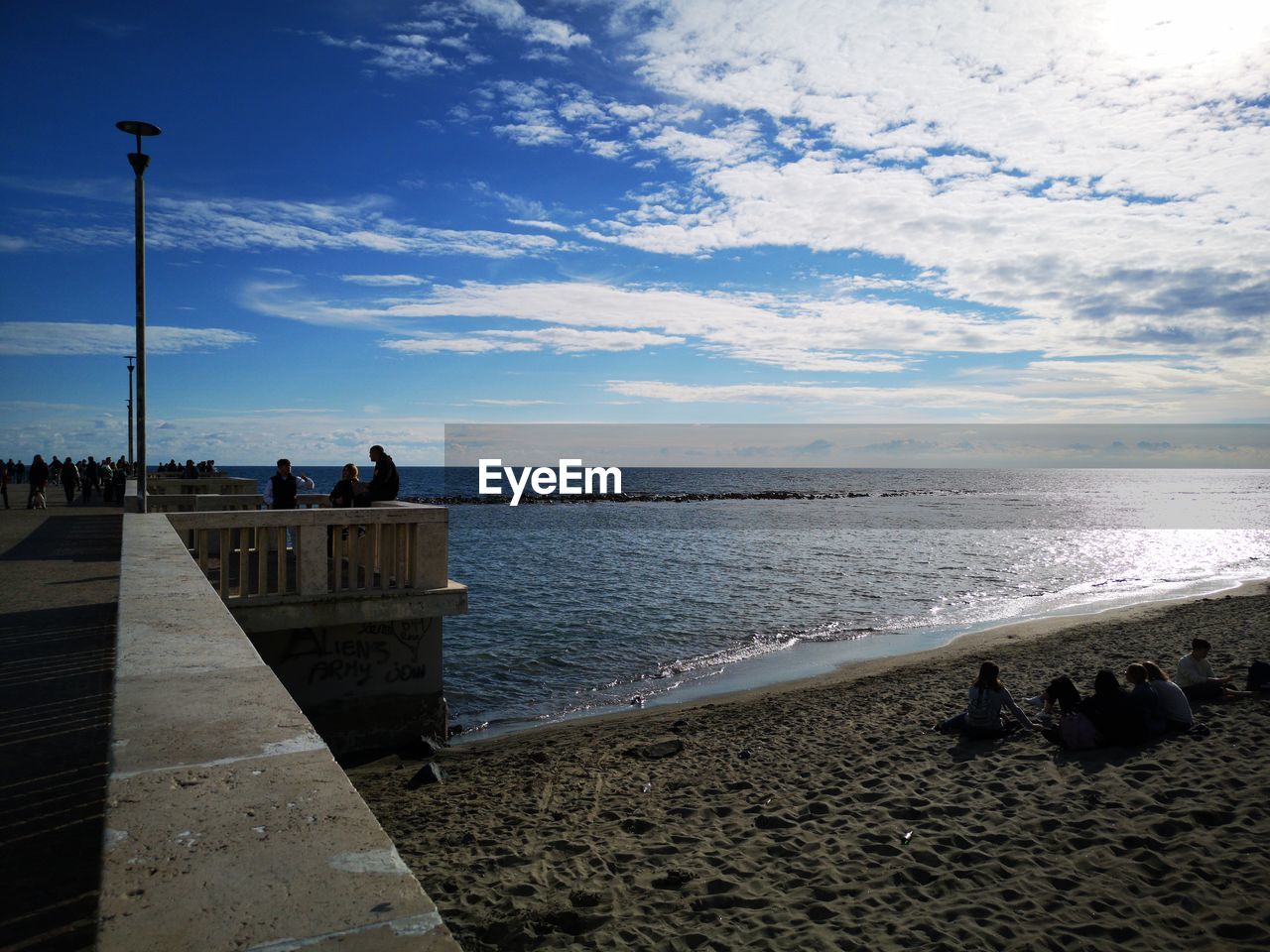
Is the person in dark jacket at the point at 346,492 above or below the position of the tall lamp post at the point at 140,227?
below

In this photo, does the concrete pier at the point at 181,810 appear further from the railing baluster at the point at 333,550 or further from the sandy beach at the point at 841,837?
the sandy beach at the point at 841,837

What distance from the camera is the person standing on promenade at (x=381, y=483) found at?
12.0m

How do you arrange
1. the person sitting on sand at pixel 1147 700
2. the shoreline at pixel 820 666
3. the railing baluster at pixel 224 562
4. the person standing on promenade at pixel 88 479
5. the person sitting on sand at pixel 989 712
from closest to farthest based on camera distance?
the railing baluster at pixel 224 562
the person sitting on sand at pixel 1147 700
the person sitting on sand at pixel 989 712
the shoreline at pixel 820 666
the person standing on promenade at pixel 88 479

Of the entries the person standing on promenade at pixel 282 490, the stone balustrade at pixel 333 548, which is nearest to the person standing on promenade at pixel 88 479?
the person standing on promenade at pixel 282 490

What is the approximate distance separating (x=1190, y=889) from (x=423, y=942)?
6.79 m

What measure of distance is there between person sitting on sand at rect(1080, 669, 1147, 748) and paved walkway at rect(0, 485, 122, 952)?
396 inches

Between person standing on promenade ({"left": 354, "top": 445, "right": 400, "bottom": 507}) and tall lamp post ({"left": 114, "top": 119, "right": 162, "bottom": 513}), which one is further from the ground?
tall lamp post ({"left": 114, "top": 119, "right": 162, "bottom": 513})

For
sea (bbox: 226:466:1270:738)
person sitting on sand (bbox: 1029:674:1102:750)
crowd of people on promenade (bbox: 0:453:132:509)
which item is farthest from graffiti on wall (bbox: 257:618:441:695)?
crowd of people on promenade (bbox: 0:453:132:509)

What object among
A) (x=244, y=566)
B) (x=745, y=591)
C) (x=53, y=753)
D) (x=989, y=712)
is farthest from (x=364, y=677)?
(x=745, y=591)

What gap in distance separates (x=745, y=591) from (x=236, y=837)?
92.4 ft

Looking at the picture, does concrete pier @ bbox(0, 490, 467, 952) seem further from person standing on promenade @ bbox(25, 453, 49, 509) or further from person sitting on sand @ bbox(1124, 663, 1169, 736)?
person standing on promenade @ bbox(25, 453, 49, 509)

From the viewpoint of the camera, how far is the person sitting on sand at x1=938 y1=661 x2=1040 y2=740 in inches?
423

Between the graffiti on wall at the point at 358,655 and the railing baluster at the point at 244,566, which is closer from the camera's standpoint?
the railing baluster at the point at 244,566

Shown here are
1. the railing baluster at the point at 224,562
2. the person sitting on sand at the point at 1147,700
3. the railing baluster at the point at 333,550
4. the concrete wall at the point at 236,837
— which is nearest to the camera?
the concrete wall at the point at 236,837
